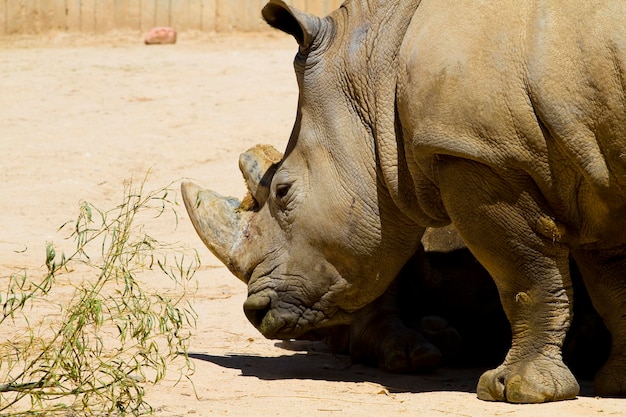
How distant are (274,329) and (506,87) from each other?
175 cm

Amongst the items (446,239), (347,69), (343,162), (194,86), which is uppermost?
(347,69)

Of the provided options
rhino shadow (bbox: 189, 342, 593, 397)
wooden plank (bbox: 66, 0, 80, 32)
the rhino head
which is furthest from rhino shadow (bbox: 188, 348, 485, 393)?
wooden plank (bbox: 66, 0, 80, 32)

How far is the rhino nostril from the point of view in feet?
19.7

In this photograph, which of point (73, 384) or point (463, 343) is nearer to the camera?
point (73, 384)

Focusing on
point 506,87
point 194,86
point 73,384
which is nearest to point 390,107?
point 506,87

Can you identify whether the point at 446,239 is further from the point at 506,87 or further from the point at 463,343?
the point at 506,87

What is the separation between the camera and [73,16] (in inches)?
609

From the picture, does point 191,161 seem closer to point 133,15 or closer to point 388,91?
point 133,15

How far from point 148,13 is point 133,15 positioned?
18 centimetres

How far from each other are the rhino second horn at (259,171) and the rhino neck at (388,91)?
683mm

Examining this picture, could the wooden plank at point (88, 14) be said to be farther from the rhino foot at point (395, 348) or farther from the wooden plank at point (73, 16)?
the rhino foot at point (395, 348)

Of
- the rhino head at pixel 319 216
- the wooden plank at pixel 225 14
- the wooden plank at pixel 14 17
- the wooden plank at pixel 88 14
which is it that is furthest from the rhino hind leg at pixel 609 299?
the wooden plank at pixel 14 17

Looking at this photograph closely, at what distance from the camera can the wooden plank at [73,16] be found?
50.7ft

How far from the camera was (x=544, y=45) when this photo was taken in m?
4.84
